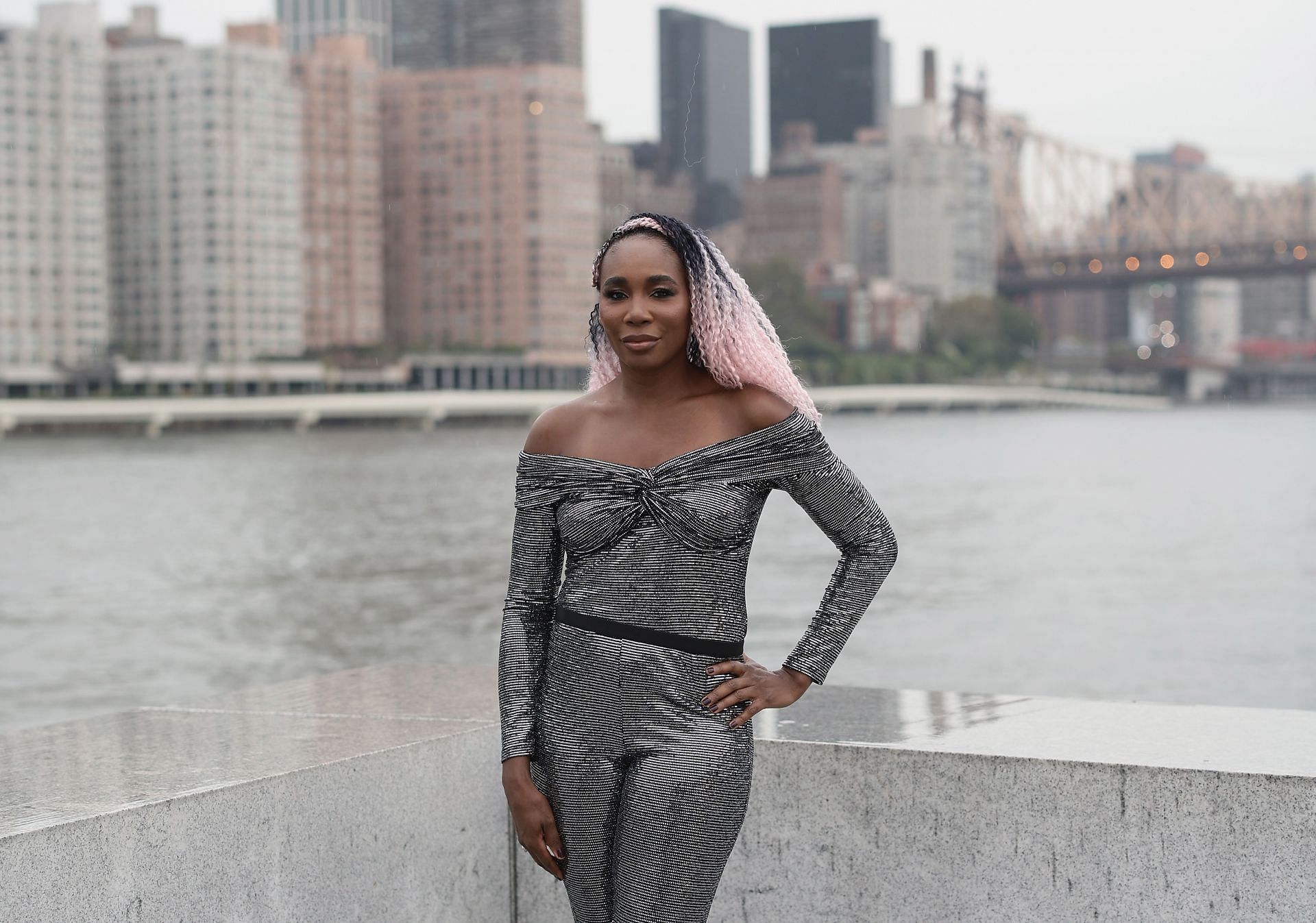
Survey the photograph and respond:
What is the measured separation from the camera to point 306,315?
3962 inches

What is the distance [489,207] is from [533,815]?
106496mm

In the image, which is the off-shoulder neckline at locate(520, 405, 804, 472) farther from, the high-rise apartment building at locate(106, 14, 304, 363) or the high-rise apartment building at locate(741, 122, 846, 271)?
the high-rise apartment building at locate(106, 14, 304, 363)

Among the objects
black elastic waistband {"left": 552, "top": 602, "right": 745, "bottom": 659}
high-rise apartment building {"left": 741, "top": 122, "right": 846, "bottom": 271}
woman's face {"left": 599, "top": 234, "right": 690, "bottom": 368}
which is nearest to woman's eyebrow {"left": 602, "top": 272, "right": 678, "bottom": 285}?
woman's face {"left": 599, "top": 234, "right": 690, "bottom": 368}

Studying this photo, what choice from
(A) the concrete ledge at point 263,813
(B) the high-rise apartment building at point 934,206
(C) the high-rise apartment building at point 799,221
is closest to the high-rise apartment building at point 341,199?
(C) the high-rise apartment building at point 799,221

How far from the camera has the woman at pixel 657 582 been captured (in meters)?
2.03

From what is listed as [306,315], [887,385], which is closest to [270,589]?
[887,385]

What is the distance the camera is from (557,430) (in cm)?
212

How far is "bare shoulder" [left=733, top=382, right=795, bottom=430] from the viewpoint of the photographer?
2.09m

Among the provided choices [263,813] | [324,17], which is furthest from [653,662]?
[324,17]

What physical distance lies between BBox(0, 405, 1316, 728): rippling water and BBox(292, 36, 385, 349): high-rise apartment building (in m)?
50.1

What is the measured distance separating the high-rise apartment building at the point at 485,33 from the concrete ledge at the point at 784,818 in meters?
141

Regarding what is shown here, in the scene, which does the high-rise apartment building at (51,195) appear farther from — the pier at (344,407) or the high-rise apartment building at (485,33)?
the high-rise apartment building at (485,33)

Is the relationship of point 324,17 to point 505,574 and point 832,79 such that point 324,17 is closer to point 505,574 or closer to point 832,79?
point 832,79

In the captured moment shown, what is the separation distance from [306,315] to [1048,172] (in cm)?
4148
